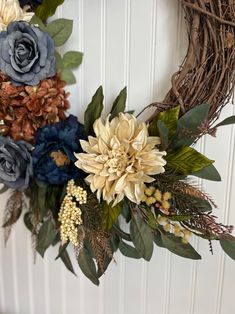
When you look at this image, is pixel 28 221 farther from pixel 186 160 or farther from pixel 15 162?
pixel 186 160

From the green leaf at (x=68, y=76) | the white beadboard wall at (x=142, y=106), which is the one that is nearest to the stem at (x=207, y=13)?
the white beadboard wall at (x=142, y=106)

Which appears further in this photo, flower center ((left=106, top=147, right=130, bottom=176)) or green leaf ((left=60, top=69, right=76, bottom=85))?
green leaf ((left=60, top=69, right=76, bottom=85))

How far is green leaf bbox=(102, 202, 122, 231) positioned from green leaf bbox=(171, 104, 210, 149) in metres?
0.17

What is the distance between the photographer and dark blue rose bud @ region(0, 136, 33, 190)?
0.89 m

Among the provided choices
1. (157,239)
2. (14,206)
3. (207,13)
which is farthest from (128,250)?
(207,13)

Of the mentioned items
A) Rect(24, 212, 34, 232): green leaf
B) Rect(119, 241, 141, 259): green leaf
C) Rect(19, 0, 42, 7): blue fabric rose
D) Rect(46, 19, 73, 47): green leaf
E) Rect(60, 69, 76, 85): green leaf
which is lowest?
Rect(119, 241, 141, 259): green leaf

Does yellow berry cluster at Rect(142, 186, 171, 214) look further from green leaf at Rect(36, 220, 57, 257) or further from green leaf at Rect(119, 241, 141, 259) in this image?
green leaf at Rect(36, 220, 57, 257)

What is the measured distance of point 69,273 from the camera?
1128 mm

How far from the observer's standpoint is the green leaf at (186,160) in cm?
80

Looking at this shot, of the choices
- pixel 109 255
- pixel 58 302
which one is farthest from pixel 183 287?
pixel 58 302

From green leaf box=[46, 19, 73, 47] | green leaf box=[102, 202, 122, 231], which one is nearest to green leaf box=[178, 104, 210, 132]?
green leaf box=[102, 202, 122, 231]

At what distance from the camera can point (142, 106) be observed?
0.93 metres

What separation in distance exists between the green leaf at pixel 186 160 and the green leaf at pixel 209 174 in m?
0.03

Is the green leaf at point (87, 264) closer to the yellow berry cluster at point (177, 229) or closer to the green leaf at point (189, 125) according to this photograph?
the yellow berry cluster at point (177, 229)
